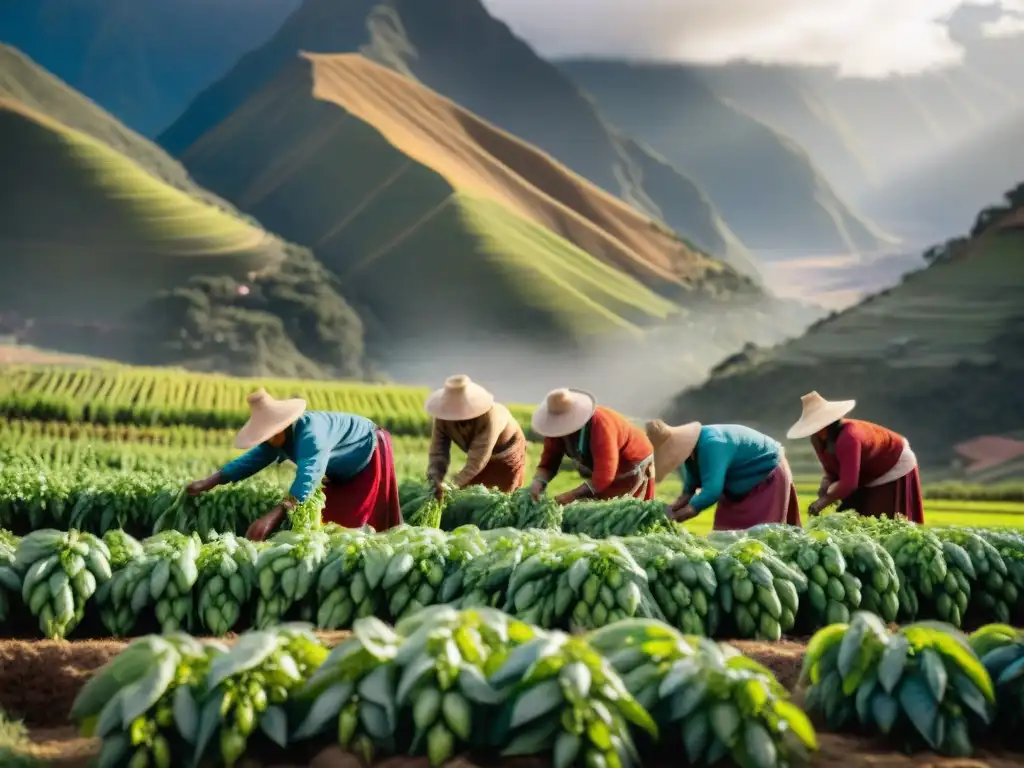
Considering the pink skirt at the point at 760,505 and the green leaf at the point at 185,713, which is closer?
the green leaf at the point at 185,713

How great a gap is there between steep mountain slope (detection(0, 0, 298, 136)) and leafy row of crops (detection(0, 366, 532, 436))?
41.6 ft

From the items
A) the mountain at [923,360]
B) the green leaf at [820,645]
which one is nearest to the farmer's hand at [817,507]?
the green leaf at [820,645]

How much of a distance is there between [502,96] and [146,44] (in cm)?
1177

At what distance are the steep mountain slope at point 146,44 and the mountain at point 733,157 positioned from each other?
10455 mm

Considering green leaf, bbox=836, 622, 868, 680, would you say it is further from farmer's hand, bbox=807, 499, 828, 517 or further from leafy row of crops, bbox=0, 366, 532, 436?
leafy row of crops, bbox=0, 366, 532, 436

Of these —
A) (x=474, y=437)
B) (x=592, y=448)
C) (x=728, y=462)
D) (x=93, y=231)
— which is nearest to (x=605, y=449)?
(x=592, y=448)

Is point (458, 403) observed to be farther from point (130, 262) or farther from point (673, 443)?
point (130, 262)

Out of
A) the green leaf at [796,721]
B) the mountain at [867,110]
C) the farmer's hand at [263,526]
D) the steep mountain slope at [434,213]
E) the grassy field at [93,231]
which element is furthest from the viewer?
the mountain at [867,110]

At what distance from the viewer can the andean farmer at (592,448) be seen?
638 cm

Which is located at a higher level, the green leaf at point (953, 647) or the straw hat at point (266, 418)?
the straw hat at point (266, 418)

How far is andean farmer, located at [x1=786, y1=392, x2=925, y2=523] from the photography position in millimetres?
6398

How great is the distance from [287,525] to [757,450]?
2526 mm

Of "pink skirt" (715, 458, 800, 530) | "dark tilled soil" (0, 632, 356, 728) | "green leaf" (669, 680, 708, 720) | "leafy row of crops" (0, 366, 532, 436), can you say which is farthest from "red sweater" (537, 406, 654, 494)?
"leafy row of crops" (0, 366, 532, 436)

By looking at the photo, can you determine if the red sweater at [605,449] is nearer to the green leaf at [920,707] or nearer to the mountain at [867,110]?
the green leaf at [920,707]
